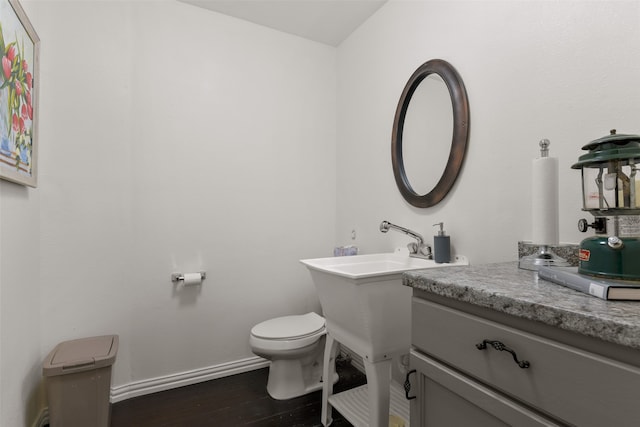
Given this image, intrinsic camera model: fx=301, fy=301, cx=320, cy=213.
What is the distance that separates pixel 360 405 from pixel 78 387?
1.37 meters

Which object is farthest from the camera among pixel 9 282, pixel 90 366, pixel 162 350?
pixel 162 350

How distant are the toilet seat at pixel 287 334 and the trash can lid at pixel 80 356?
73cm

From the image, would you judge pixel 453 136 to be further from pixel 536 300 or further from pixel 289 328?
pixel 289 328

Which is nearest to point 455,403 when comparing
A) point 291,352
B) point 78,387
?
point 291,352

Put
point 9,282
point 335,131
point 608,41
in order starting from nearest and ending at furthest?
point 608,41
point 9,282
point 335,131

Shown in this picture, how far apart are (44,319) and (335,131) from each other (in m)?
2.27

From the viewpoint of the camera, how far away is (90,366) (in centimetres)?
142

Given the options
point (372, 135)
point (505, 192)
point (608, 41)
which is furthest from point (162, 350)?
point (608, 41)

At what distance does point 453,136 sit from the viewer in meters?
1.52

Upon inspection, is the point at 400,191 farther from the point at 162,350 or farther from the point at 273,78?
the point at 162,350

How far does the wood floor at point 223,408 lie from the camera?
1612 mm

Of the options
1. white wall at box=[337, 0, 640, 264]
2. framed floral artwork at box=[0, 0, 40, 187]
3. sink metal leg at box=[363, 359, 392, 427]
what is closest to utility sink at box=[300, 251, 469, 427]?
sink metal leg at box=[363, 359, 392, 427]

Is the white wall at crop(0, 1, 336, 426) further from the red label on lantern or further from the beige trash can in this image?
the red label on lantern

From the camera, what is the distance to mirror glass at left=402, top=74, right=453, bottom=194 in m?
1.59
